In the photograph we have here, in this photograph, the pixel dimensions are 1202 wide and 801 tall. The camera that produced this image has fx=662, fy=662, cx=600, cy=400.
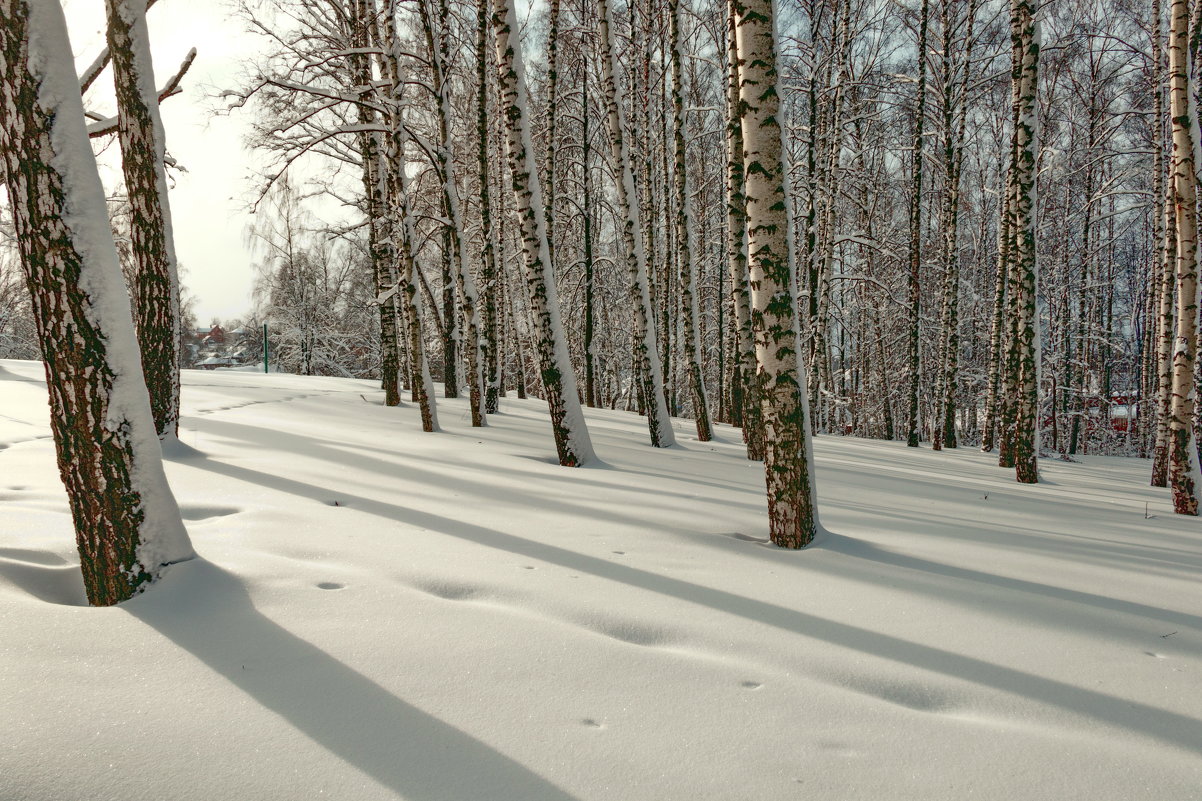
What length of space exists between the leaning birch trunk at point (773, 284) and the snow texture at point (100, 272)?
2.78 metres

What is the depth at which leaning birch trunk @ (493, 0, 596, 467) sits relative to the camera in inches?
231

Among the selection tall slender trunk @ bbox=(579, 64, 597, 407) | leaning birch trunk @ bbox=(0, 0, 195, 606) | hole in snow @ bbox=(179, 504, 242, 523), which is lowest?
hole in snow @ bbox=(179, 504, 242, 523)

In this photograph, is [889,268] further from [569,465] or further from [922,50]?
[569,465]

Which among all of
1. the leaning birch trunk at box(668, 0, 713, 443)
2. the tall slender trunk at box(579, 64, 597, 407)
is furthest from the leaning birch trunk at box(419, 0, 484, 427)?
the tall slender trunk at box(579, 64, 597, 407)

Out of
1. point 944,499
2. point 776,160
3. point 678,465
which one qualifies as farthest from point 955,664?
point 678,465

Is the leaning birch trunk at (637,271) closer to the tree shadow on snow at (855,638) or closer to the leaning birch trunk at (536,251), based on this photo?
the leaning birch trunk at (536,251)

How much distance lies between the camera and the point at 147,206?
473 cm

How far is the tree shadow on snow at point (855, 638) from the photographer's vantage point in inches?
75.1

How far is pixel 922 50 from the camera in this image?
38.0 feet

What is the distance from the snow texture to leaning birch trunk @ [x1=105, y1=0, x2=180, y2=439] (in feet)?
7.51

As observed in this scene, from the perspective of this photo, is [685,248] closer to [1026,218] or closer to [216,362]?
[1026,218]

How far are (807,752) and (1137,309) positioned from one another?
1094 inches

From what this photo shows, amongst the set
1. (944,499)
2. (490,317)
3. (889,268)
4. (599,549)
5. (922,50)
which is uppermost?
(922,50)

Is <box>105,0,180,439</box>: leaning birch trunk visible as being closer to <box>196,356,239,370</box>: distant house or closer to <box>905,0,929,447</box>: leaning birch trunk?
<box>905,0,929,447</box>: leaning birch trunk
